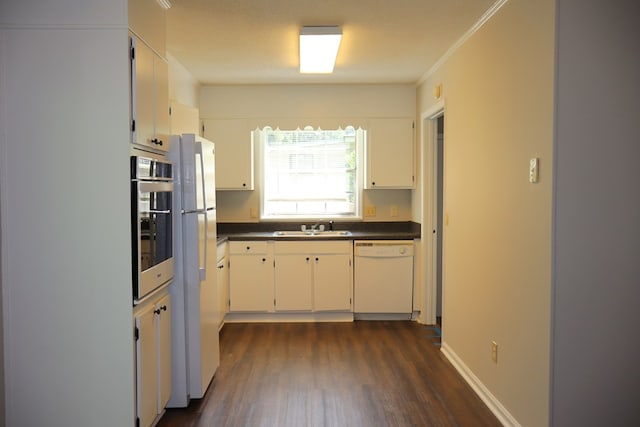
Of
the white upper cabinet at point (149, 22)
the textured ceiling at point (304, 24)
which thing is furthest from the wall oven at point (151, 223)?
the textured ceiling at point (304, 24)

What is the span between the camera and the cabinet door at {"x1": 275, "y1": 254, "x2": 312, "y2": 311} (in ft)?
16.7

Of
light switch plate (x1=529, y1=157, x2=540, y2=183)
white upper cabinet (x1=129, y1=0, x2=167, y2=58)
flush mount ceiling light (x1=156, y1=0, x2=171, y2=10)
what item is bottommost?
light switch plate (x1=529, y1=157, x2=540, y2=183)

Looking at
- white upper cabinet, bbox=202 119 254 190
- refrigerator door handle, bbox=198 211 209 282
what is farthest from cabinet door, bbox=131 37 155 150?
white upper cabinet, bbox=202 119 254 190

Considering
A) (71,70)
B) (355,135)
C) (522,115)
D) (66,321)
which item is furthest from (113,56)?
(355,135)

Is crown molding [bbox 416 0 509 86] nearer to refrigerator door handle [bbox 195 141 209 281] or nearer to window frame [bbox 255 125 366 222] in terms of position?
window frame [bbox 255 125 366 222]

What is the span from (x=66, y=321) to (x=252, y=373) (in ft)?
5.51

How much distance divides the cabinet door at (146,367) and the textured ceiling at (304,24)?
184 centimetres

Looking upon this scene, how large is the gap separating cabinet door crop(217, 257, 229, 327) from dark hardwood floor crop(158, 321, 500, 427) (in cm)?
20

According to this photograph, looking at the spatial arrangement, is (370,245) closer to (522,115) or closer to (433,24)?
(433,24)

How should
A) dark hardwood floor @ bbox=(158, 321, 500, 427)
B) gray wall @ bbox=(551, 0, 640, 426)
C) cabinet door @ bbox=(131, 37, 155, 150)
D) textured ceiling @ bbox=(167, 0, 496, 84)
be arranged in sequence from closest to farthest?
gray wall @ bbox=(551, 0, 640, 426) < cabinet door @ bbox=(131, 37, 155, 150) < dark hardwood floor @ bbox=(158, 321, 500, 427) < textured ceiling @ bbox=(167, 0, 496, 84)

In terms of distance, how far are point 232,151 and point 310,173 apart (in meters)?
0.96

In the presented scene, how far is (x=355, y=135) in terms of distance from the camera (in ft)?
19.0

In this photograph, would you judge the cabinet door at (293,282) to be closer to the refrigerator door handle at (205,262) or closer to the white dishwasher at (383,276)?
the white dishwasher at (383,276)

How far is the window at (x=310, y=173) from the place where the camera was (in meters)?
5.79
